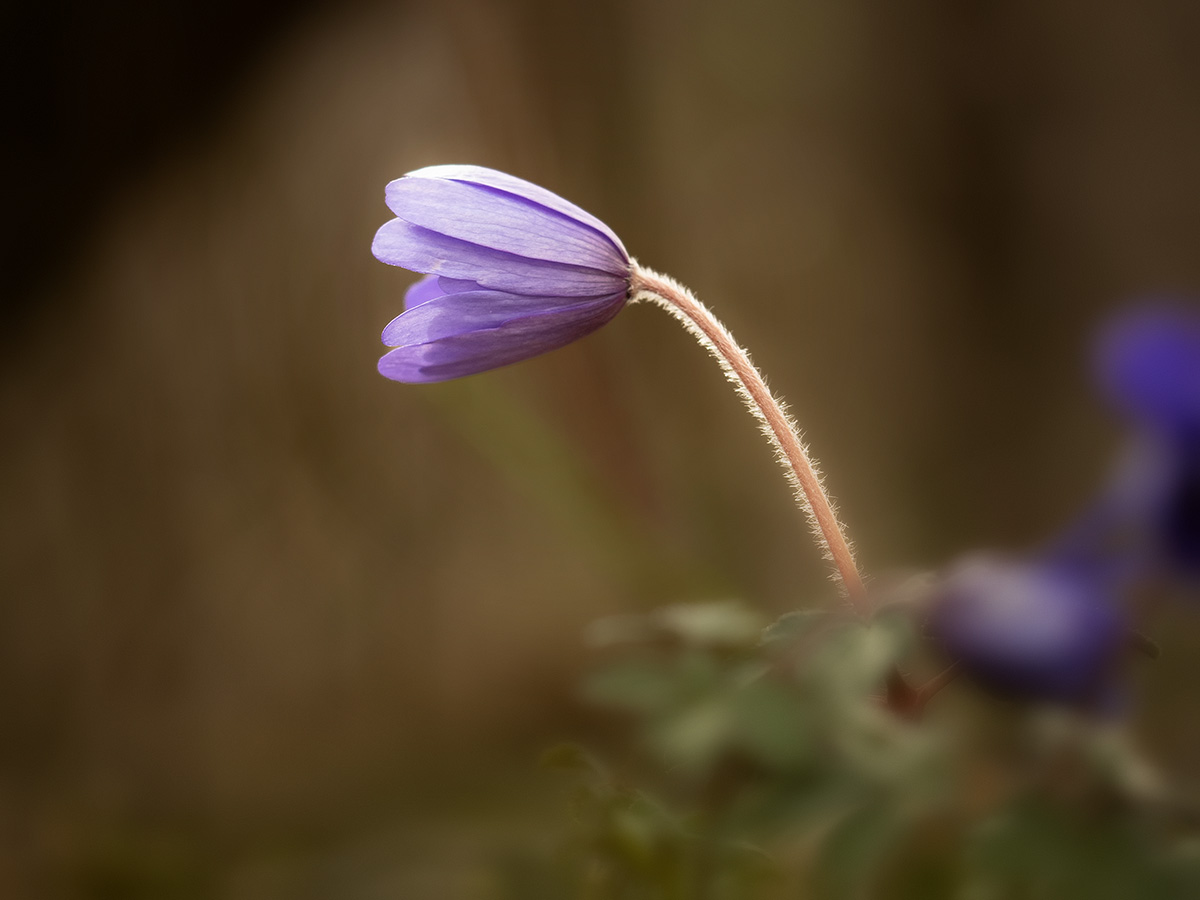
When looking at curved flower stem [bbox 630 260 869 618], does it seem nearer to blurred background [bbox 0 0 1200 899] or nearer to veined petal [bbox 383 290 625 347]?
veined petal [bbox 383 290 625 347]

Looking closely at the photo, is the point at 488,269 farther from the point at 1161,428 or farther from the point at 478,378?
the point at 478,378

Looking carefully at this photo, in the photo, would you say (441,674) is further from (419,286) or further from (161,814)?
(419,286)

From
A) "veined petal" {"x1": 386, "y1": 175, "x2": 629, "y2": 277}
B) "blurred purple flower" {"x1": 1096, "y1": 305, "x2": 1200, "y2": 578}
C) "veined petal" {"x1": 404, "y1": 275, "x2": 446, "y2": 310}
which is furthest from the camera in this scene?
"veined petal" {"x1": 404, "y1": 275, "x2": 446, "y2": 310}

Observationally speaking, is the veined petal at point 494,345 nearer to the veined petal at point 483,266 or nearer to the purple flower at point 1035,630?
the veined petal at point 483,266

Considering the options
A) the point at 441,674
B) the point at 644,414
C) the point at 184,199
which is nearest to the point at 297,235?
the point at 184,199

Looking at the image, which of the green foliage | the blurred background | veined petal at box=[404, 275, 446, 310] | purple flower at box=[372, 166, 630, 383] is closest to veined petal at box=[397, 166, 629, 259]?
purple flower at box=[372, 166, 630, 383]

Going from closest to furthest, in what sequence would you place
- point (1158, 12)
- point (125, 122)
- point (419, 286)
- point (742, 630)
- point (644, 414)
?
1. point (742, 630)
2. point (419, 286)
3. point (125, 122)
4. point (1158, 12)
5. point (644, 414)
